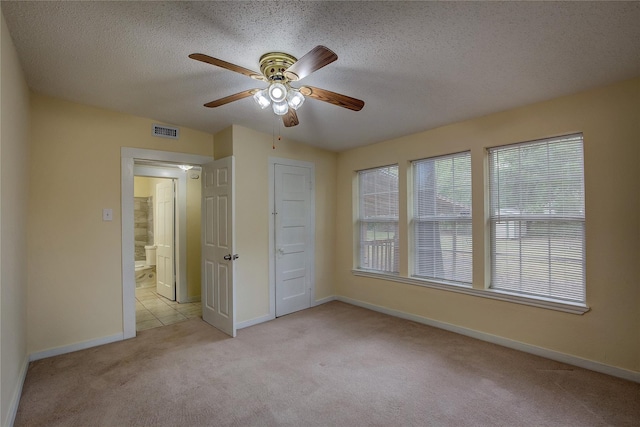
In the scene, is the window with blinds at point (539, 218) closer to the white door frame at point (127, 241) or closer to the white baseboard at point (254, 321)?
the white baseboard at point (254, 321)

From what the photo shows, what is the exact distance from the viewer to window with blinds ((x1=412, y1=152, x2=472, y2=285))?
3359 millimetres

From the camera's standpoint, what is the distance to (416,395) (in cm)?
220

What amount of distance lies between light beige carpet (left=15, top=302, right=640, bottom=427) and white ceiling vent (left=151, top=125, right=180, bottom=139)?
225 cm

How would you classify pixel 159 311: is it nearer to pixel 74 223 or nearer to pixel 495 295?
pixel 74 223

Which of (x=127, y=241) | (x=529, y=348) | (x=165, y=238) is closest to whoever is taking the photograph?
(x=529, y=348)

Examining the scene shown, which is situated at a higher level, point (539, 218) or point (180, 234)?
point (539, 218)

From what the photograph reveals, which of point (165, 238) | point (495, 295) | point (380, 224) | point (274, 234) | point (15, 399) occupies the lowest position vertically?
point (15, 399)

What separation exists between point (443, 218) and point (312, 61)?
2.57 meters

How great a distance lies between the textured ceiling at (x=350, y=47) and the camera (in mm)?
1637

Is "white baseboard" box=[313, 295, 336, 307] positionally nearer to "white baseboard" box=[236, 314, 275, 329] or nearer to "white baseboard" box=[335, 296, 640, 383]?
"white baseboard" box=[236, 314, 275, 329]

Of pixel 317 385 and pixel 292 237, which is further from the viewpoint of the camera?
pixel 292 237

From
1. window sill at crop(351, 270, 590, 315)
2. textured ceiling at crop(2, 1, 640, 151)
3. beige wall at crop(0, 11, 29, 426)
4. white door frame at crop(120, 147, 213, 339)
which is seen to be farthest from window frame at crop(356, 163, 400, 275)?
beige wall at crop(0, 11, 29, 426)

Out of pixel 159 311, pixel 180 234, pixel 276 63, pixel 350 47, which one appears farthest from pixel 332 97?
pixel 159 311

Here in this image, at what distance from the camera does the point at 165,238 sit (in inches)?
197
